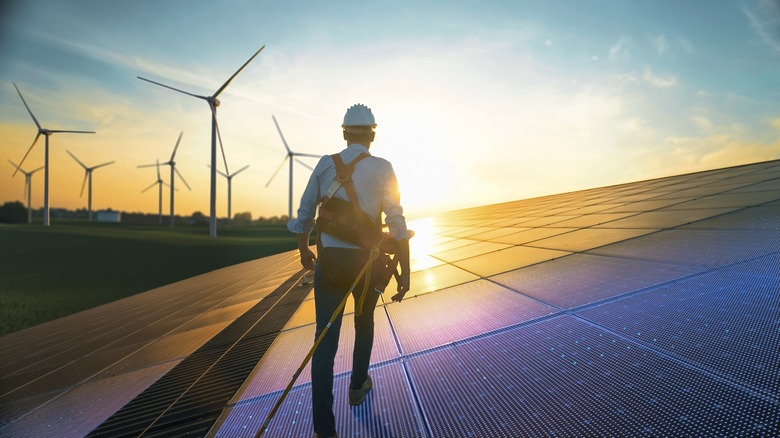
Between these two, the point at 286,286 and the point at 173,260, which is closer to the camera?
the point at 286,286

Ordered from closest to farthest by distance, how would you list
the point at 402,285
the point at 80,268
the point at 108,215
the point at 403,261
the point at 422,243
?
1. the point at 403,261
2. the point at 402,285
3. the point at 422,243
4. the point at 80,268
5. the point at 108,215

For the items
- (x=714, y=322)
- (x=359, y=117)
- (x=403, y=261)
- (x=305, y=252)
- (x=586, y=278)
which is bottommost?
(x=714, y=322)

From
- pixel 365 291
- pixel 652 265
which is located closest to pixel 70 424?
pixel 365 291

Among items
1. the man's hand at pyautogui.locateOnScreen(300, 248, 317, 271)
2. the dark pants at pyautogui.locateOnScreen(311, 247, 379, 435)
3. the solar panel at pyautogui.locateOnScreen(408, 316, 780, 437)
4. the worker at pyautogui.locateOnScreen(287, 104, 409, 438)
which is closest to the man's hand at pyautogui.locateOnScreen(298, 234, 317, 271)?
the man's hand at pyautogui.locateOnScreen(300, 248, 317, 271)

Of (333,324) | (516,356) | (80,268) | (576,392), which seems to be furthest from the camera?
(80,268)

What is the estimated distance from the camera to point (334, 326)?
135 inches

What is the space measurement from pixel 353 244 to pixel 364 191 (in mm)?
516

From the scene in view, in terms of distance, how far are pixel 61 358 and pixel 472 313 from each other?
28.4 ft

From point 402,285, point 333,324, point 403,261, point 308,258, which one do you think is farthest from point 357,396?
point 308,258

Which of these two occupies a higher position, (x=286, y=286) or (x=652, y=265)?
(x=652, y=265)

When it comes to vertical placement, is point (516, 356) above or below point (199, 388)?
above

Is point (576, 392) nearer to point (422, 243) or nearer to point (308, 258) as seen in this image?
point (308, 258)

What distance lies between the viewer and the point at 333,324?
135 inches

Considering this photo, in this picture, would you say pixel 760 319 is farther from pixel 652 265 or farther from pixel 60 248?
pixel 60 248
